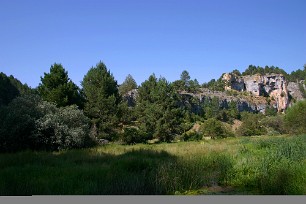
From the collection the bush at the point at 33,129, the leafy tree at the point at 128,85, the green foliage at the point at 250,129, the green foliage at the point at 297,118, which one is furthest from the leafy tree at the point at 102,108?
the leafy tree at the point at 128,85

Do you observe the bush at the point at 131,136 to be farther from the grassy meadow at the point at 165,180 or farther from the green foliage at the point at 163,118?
the grassy meadow at the point at 165,180

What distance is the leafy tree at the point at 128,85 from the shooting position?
115m

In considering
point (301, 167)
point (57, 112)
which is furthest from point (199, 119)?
point (301, 167)

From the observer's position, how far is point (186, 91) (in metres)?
139

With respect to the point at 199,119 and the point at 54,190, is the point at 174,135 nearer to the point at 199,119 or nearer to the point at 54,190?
the point at 54,190

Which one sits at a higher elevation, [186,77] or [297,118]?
[186,77]

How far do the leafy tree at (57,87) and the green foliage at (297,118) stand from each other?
35835mm

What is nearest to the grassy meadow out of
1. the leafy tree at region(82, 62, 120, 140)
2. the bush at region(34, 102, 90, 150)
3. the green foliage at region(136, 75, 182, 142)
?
the bush at region(34, 102, 90, 150)

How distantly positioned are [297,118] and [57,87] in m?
38.3

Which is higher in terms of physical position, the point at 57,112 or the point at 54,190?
the point at 57,112

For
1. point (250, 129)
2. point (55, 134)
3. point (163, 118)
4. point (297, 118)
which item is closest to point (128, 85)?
point (250, 129)

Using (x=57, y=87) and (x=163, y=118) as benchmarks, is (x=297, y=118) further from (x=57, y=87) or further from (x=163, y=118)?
(x=57, y=87)

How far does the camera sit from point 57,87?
33.9 m

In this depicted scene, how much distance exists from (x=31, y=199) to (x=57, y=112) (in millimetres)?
21352
